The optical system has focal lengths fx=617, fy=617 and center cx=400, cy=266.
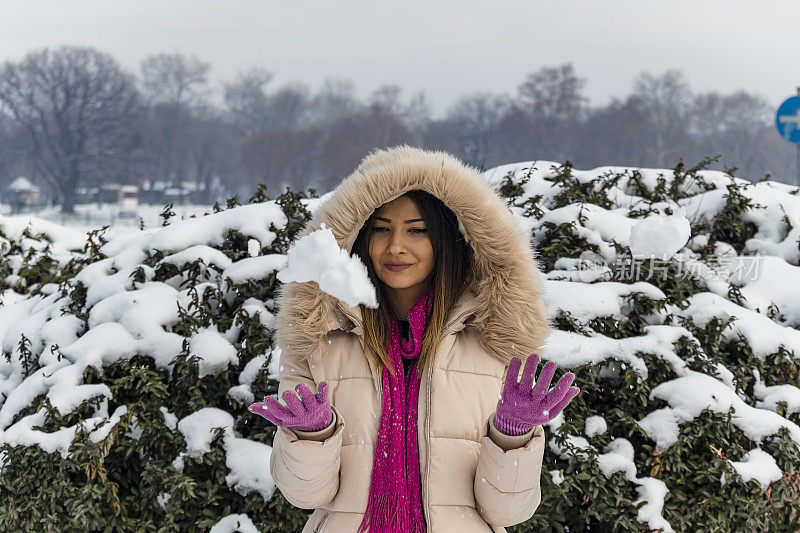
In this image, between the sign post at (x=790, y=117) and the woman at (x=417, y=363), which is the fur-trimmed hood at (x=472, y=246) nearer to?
the woman at (x=417, y=363)

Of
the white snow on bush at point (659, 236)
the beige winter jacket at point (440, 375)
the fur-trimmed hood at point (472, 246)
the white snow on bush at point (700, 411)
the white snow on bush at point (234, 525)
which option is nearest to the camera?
the beige winter jacket at point (440, 375)

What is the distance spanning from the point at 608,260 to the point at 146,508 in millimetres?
2558

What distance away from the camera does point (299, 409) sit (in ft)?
4.93

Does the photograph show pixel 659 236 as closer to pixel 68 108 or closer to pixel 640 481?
pixel 640 481

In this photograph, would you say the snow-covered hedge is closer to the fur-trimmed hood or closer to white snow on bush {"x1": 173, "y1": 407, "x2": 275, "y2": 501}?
white snow on bush {"x1": 173, "y1": 407, "x2": 275, "y2": 501}

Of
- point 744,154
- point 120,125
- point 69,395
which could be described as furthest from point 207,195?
point 69,395

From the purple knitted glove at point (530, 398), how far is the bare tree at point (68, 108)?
45.3 m

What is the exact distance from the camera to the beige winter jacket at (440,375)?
5.29 ft

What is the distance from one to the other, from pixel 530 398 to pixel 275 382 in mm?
1546

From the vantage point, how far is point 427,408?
1.69m

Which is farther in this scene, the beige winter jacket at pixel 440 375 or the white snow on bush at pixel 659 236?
the white snow on bush at pixel 659 236

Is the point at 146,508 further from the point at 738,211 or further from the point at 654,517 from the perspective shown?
the point at 738,211

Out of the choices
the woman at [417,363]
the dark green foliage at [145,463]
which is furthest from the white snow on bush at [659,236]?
the dark green foliage at [145,463]

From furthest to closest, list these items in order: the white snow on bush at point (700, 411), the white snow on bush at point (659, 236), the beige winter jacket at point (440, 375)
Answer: the white snow on bush at point (659, 236), the white snow on bush at point (700, 411), the beige winter jacket at point (440, 375)
